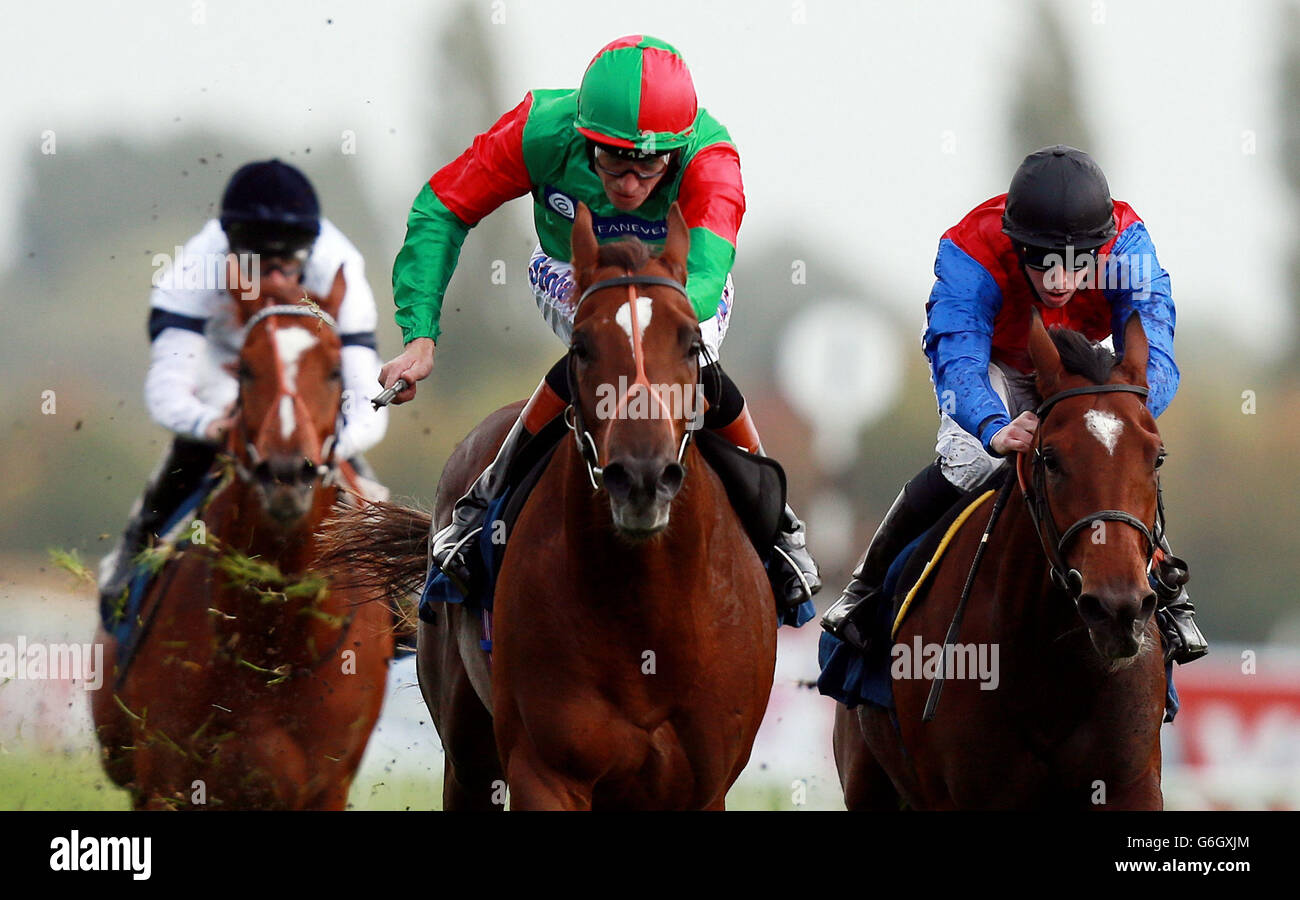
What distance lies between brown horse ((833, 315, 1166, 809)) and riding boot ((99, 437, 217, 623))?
2.62 meters

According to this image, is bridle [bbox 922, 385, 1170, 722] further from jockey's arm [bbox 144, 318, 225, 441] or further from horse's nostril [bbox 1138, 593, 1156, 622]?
jockey's arm [bbox 144, 318, 225, 441]

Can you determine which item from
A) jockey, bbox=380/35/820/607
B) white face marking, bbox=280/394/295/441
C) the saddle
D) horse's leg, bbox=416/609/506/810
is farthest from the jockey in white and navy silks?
the saddle

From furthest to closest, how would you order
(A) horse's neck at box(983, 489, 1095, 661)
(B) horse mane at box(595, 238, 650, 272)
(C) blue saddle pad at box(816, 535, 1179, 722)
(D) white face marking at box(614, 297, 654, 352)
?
(C) blue saddle pad at box(816, 535, 1179, 722), (A) horse's neck at box(983, 489, 1095, 661), (B) horse mane at box(595, 238, 650, 272), (D) white face marking at box(614, 297, 654, 352)

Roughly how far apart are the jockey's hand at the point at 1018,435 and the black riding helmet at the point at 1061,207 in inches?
24.1

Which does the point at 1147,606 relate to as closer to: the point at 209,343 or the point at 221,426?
the point at 221,426

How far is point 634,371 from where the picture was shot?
13.3 ft

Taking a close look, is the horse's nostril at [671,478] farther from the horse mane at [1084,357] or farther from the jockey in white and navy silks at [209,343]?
the jockey in white and navy silks at [209,343]

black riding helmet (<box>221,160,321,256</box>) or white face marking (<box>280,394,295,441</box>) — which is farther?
black riding helmet (<box>221,160,321,256</box>)

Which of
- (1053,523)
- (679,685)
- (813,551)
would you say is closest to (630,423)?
(679,685)

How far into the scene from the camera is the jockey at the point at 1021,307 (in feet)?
16.9

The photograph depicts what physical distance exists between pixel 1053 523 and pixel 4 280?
13.0 meters

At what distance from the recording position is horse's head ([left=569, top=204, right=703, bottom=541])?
394 centimetres

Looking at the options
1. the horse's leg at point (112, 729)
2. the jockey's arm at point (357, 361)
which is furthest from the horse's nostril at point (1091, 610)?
the horse's leg at point (112, 729)

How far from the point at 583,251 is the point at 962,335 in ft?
4.71
